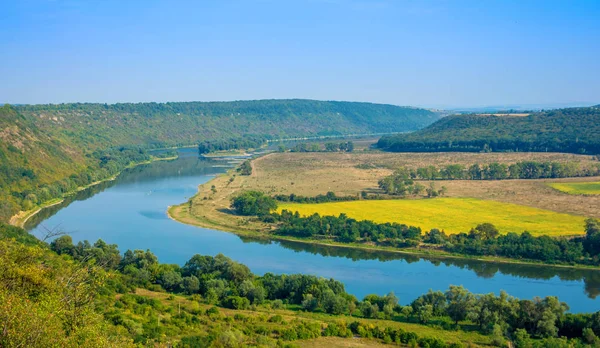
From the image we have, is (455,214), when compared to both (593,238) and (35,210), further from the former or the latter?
(35,210)

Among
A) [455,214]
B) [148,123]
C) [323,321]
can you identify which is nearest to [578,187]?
[455,214]

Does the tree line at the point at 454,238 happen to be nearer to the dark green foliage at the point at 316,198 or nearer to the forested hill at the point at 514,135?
the dark green foliage at the point at 316,198

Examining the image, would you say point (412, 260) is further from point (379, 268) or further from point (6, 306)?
point (6, 306)

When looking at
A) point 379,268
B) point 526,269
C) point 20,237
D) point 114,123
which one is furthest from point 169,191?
point 114,123

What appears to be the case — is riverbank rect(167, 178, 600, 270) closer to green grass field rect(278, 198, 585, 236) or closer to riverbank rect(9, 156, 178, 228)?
green grass field rect(278, 198, 585, 236)

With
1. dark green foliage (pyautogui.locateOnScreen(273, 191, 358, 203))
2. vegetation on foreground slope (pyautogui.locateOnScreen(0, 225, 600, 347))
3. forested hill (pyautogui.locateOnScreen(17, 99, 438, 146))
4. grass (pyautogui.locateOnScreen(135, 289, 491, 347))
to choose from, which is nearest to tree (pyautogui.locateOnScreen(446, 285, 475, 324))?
vegetation on foreground slope (pyautogui.locateOnScreen(0, 225, 600, 347))

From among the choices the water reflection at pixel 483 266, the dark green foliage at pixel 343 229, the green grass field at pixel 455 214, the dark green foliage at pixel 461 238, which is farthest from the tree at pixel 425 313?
the green grass field at pixel 455 214
